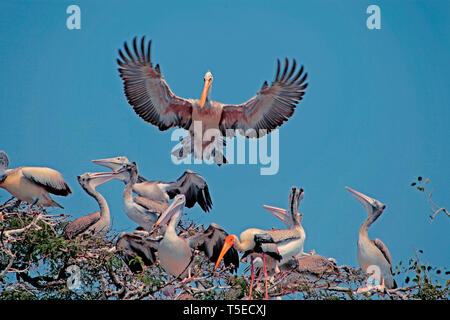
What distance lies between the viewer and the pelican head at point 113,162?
35.9 ft

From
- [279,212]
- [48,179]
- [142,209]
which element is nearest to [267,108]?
[279,212]

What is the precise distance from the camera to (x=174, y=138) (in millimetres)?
12266

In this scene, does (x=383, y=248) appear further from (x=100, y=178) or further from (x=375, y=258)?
(x=100, y=178)

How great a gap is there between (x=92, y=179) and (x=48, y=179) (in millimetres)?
670

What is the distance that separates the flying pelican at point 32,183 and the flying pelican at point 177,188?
91 cm

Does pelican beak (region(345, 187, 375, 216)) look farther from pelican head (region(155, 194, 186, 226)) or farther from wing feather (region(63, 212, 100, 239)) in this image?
wing feather (region(63, 212, 100, 239))

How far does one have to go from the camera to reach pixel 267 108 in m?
11.9

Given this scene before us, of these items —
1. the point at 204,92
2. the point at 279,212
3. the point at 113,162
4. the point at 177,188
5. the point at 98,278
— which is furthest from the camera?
the point at 204,92

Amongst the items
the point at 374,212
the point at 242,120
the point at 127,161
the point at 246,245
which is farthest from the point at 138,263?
the point at 242,120

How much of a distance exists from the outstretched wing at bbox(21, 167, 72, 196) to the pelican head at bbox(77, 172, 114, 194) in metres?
0.30

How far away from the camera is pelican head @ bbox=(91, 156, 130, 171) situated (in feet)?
35.9
